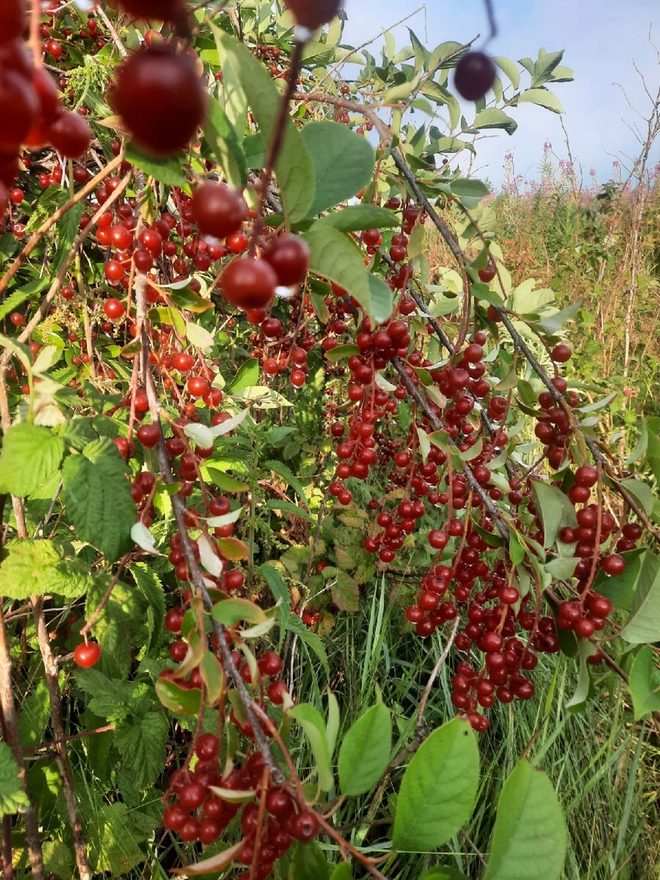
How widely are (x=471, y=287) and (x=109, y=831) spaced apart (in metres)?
1.12

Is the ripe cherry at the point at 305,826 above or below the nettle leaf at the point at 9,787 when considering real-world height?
above

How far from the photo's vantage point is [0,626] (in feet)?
2.69

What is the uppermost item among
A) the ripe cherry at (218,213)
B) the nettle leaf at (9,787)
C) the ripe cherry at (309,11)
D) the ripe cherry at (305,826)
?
the ripe cherry at (309,11)

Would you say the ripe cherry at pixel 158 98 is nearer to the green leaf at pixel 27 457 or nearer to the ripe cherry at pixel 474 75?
the ripe cherry at pixel 474 75

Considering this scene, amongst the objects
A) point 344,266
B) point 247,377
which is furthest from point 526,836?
point 247,377

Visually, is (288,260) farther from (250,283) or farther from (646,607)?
(646,607)

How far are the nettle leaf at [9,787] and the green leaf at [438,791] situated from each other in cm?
44

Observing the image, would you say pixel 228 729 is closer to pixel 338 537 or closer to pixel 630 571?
pixel 630 571

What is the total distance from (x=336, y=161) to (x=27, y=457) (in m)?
0.41

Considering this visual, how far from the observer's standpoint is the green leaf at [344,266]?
416 millimetres

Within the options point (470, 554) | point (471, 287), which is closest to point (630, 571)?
point (470, 554)

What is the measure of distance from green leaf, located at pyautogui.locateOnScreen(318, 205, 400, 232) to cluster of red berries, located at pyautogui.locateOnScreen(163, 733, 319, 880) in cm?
47

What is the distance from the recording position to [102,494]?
63 centimetres

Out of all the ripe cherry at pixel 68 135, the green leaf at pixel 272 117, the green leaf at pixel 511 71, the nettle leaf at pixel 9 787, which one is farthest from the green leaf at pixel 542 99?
the nettle leaf at pixel 9 787
